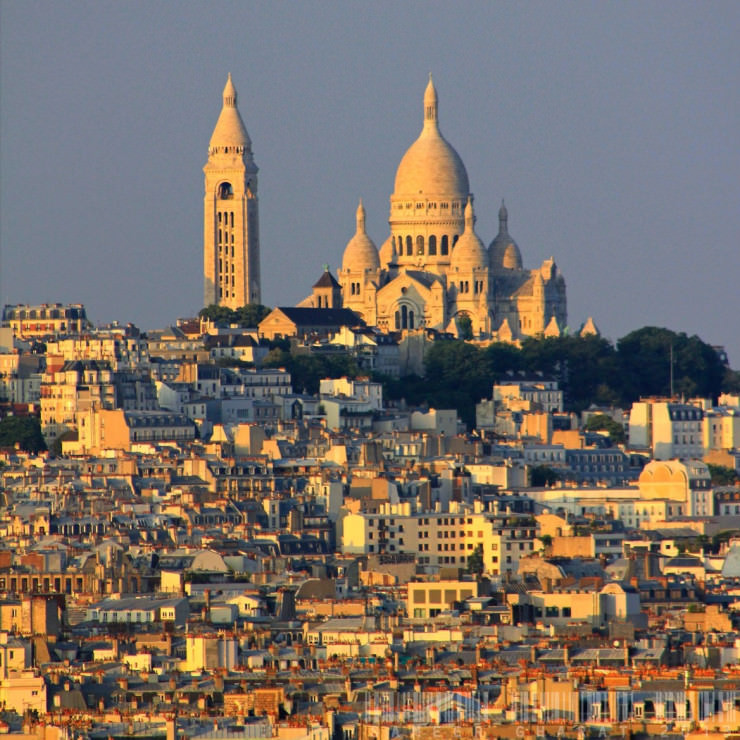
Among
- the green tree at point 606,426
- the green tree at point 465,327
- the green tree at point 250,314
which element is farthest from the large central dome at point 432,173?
the green tree at point 606,426

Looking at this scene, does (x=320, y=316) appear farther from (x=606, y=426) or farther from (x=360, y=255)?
(x=606, y=426)

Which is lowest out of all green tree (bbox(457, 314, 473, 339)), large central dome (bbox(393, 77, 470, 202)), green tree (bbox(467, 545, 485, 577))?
green tree (bbox(467, 545, 485, 577))

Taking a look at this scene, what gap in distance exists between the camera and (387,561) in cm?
10106

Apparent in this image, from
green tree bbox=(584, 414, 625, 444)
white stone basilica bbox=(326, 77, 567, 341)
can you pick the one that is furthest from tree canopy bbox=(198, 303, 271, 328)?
green tree bbox=(584, 414, 625, 444)

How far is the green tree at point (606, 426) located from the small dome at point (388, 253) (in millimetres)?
29106

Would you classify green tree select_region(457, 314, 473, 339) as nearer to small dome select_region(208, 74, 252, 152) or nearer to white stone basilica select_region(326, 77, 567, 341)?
white stone basilica select_region(326, 77, 567, 341)

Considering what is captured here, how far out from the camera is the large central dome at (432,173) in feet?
575

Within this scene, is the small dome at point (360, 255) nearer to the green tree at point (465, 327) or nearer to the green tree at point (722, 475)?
the green tree at point (465, 327)

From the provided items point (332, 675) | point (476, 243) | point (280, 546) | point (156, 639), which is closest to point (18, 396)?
point (476, 243)

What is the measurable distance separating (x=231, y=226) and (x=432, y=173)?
10.9 m

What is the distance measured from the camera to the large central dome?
6900 inches

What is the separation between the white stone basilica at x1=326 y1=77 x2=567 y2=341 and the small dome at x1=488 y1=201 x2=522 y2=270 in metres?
0.04

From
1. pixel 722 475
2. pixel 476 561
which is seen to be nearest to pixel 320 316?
pixel 722 475

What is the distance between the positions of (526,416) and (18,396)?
19344mm
